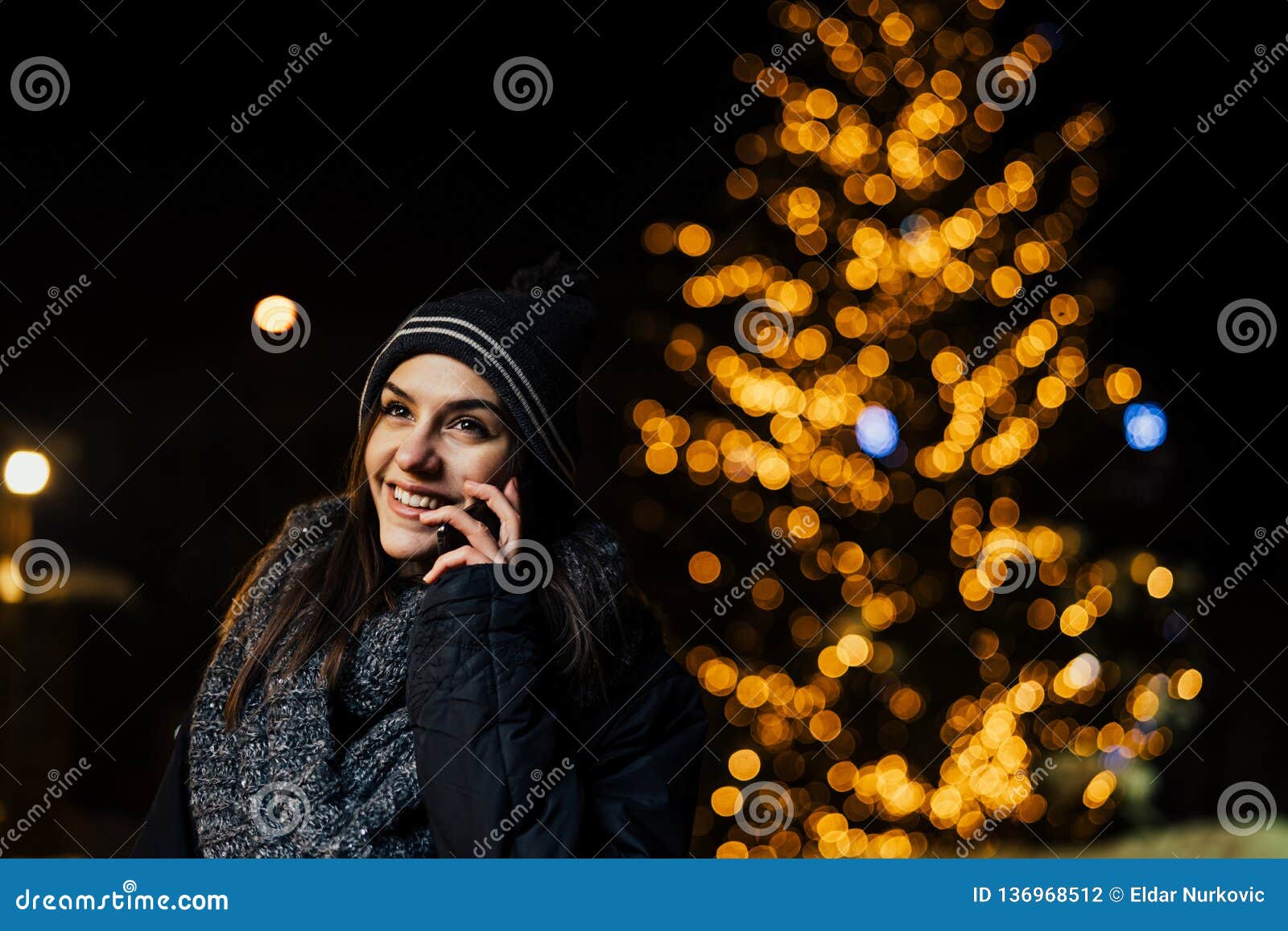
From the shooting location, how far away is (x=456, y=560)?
1631mm

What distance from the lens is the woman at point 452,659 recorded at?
1.56 metres

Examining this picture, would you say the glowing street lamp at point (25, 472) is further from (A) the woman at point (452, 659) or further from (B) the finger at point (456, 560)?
(B) the finger at point (456, 560)

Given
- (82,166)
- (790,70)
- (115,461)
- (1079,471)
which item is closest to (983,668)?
(1079,471)

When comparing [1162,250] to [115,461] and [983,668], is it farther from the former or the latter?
[115,461]

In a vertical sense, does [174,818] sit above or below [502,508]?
below
